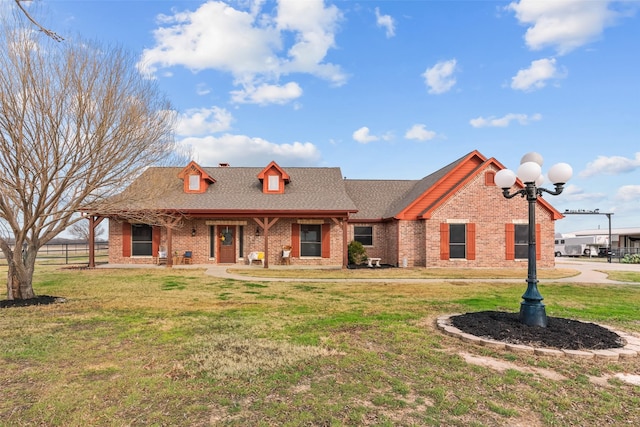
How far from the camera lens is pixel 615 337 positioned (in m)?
5.98

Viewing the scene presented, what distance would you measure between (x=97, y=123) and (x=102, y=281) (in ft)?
22.1

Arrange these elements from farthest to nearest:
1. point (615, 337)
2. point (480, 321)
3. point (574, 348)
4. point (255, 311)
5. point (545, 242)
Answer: point (545, 242)
point (255, 311)
point (480, 321)
point (615, 337)
point (574, 348)

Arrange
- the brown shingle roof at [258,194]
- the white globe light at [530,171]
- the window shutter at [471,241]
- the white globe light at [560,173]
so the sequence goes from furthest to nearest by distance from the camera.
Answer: the brown shingle roof at [258,194] → the window shutter at [471,241] → the white globe light at [530,171] → the white globe light at [560,173]

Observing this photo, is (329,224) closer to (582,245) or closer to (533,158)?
(533,158)

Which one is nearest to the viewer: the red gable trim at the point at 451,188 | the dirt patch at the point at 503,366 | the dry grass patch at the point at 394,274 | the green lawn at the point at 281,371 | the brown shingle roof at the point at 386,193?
the green lawn at the point at 281,371

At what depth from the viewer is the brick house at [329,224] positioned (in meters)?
18.9

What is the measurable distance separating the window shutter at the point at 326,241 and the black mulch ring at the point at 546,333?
1313 cm

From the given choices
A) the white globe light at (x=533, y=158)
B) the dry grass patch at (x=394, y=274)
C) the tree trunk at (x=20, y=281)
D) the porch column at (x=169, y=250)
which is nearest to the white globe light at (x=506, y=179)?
the white globe light at (x=533, y=158)

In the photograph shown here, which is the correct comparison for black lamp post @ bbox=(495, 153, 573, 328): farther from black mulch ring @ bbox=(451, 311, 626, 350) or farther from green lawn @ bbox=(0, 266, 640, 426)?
green lawn @ bbox=(0, 266, 640, 426)

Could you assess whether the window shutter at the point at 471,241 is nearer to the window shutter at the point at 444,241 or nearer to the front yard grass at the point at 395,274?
the window shutter at the point at 444,241

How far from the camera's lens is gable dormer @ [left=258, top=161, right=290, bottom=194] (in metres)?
21.0

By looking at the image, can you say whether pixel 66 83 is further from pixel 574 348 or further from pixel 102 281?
pixel 574 348

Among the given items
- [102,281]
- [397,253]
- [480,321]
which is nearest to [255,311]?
[480,321]

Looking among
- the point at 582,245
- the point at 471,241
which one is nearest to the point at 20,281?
the point at 471,241
